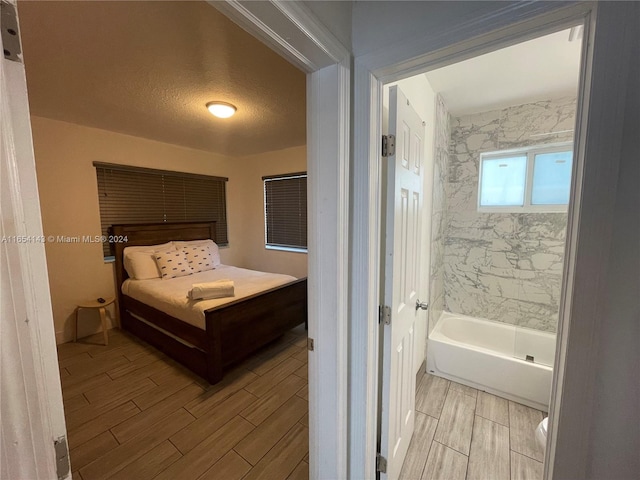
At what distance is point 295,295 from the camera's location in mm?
2990

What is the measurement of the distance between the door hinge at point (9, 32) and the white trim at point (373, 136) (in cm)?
87

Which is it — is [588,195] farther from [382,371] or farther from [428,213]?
[428,213]

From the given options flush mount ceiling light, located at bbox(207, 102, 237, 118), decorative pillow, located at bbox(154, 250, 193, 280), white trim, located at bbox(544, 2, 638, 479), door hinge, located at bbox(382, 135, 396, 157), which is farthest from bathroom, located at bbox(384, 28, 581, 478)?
decorative pillow, located at bbox(154, 250, 193, 280)

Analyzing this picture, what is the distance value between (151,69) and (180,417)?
96.4 inches

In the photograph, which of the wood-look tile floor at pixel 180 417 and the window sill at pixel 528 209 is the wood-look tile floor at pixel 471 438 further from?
the window sill at pixel 528 209

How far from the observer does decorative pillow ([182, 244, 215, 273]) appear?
348 cm

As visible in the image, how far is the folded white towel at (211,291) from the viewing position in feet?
7.64

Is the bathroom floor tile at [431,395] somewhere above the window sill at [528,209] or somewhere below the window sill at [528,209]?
Answer: below

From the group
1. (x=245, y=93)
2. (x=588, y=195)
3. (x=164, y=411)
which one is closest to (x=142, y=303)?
(x=164, y=411)

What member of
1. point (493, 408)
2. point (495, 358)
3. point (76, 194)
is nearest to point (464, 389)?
point (493, 408)

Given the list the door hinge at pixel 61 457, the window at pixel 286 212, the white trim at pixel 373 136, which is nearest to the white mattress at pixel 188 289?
the window at pixel 286 212

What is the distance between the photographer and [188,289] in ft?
8.89

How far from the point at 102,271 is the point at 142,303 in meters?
0.80

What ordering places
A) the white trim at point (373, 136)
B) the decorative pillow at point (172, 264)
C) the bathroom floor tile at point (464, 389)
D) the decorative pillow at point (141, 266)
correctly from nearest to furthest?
the white trim at point (373, 136) → the bathroom floor tile at point (464, 389) → the decorative pillow at point (141, 266) → the decorative pillow at point (172, 264)
